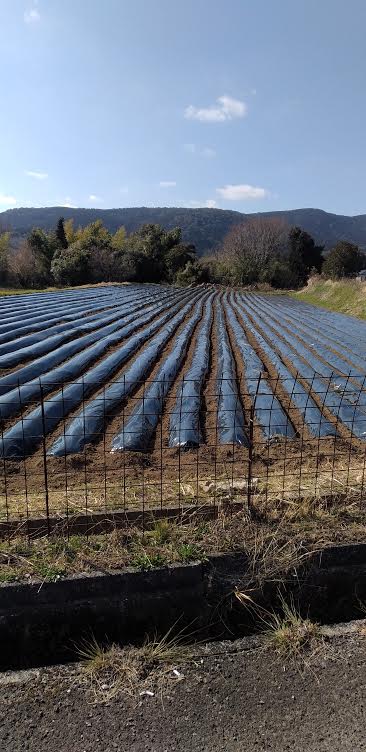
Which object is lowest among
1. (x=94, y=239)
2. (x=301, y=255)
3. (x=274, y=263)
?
(x=274, y=263)

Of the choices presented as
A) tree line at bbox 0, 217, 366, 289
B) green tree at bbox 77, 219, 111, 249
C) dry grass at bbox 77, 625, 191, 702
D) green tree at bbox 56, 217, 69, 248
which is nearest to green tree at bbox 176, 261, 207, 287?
tree line at bbox 0, 217, 366, 289

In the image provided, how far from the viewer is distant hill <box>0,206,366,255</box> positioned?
10194 cm

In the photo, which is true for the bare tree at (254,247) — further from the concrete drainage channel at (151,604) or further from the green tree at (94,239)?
the concrete drainage channel at (151,604)

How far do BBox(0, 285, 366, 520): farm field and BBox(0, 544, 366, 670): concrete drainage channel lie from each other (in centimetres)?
60

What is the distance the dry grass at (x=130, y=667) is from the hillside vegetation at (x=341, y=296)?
17923 mm

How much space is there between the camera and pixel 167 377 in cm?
802

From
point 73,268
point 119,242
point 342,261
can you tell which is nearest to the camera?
point 342,261

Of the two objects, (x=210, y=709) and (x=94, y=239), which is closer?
(x=210, y=709)

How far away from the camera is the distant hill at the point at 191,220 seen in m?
102

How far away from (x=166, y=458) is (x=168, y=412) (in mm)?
1284

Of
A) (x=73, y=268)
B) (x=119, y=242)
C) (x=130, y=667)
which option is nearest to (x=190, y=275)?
(x=119, y=242)

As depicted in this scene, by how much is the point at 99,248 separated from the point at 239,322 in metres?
25.5

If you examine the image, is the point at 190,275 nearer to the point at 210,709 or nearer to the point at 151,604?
the point at 151,604

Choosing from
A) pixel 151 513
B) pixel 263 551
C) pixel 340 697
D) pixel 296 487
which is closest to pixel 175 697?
pixel 340 697
